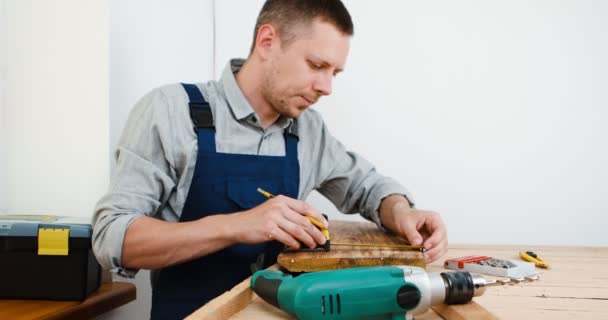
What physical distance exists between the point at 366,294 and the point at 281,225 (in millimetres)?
273

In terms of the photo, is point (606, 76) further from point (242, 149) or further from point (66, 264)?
point (66, 264)

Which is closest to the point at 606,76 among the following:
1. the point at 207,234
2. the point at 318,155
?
the point at 318,155

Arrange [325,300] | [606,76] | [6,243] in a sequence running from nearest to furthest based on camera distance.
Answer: [325,300] < [6,243] < [606,76]

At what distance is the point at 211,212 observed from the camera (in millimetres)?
1120

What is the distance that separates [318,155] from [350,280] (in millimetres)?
787

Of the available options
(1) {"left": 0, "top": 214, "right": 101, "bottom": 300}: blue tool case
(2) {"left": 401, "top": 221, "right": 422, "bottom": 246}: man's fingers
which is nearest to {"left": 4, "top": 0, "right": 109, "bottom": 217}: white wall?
(1) {"left": 0, "top": 214, "right": 101, "bottom": 300}: blue tool case

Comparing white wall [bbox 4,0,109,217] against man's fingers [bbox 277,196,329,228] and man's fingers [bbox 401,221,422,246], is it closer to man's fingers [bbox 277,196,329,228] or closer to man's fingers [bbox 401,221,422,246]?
man's fingers [bbox 277,196,329,228]

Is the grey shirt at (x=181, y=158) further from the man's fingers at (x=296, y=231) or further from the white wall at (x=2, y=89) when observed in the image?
the white wall at (x=2, y=89)

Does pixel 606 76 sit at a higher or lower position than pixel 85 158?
higher

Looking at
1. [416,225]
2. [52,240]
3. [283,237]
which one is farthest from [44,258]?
[416,225]

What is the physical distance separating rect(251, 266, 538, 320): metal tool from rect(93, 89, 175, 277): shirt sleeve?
0.43 metres

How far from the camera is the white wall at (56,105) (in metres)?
1.34

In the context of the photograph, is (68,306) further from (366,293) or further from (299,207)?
(366,293)

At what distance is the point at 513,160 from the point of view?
5.69ft
